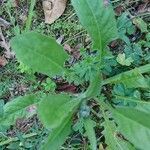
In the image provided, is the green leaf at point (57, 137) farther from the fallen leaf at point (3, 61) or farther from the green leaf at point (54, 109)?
the fallen leaf at point (3, 61)

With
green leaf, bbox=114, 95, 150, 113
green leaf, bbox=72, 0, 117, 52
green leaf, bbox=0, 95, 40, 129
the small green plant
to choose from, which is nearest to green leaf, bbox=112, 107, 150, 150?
the small green plant

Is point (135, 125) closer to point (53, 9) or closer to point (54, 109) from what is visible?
point (54, 109)

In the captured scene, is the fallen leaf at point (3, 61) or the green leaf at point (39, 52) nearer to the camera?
the green leaf at point (39, 52)

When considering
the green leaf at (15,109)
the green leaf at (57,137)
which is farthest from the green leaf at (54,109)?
the green leaf at (15,109)

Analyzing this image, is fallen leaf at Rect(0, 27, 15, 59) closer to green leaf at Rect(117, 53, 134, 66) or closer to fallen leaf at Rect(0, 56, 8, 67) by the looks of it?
fallen leaf at Rect(0, 56, 8, 67)

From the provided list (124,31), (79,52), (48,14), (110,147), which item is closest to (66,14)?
(48,14)

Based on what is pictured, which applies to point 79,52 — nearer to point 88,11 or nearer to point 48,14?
point 48,14
